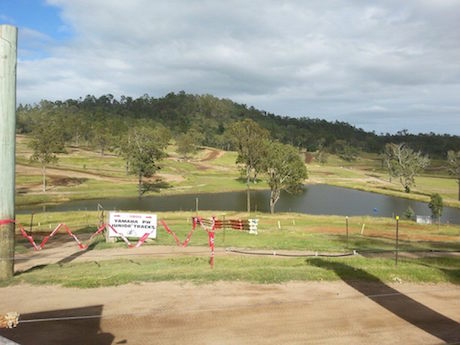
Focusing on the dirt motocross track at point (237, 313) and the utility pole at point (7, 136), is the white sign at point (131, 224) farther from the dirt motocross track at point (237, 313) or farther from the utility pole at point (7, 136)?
the dirt motocross track at point (237, 313)

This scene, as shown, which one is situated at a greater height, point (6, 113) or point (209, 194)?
point (6, 113)

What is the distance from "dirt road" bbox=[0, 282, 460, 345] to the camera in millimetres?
9875

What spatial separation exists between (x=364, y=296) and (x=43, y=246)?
60.5 feet

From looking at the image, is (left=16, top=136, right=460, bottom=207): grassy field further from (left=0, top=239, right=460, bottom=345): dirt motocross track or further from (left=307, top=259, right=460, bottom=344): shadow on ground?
(left=307, top=259, right=460, bottom=344): shadow on ground

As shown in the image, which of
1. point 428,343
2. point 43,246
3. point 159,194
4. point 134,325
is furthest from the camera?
point 159,194

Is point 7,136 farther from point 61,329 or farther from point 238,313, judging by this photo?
point 238,313

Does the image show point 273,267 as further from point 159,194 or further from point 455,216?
point 159,194

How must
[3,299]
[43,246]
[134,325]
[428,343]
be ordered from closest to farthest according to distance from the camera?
[428,343], [134,325], [3,299], [43,246]

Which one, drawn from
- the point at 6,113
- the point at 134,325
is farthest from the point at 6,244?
the point at 134,325

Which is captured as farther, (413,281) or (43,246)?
(43,246)

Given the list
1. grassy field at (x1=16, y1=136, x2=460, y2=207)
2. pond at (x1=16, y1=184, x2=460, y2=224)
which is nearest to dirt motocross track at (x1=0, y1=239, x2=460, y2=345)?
pond at (x1=16, y1=184, x2=460, y2=224)

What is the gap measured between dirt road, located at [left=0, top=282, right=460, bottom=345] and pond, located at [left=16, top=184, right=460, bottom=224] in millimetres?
54210

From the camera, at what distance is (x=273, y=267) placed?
16359 millimetres

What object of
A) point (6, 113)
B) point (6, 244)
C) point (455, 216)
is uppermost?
point (6, 113)
